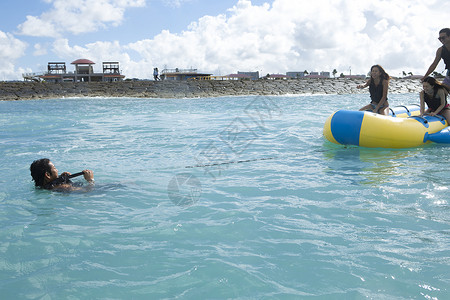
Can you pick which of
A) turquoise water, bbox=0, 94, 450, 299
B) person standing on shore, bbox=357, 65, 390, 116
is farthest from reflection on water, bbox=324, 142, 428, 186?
person standing on shore, bbox=357, 65, 390, 116

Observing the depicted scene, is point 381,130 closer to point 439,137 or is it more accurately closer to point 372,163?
point 372,163

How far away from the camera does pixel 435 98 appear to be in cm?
754

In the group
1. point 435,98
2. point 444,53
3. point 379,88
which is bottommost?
point 435,98

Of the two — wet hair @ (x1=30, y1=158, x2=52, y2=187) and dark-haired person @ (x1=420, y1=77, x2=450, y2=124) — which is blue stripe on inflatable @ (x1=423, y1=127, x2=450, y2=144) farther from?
wet hair @ (x1=30, y1=158, x2=52, y2=187)

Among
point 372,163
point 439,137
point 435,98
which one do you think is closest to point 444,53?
point 435,98

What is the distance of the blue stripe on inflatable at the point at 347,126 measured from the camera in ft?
22.3

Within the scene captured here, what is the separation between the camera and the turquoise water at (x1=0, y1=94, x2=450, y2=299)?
2537mm

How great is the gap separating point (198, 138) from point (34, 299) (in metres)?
6.77

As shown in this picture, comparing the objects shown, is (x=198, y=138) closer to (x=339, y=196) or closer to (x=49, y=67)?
(x=339, y=196)

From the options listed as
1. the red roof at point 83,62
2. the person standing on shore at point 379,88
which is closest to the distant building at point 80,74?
the red roof at point 83,62

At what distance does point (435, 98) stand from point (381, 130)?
186cm

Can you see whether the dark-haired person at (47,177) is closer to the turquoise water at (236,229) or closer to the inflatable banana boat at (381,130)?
the turquoise water at (236,229)

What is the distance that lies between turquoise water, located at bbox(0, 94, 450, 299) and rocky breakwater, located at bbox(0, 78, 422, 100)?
26.1 metres

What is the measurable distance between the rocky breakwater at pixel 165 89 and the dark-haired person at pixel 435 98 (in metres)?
24.9
